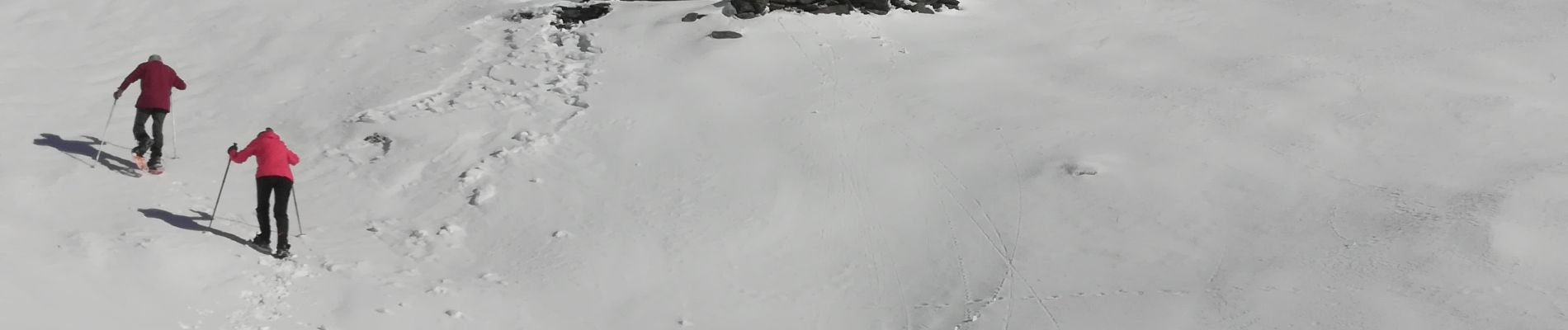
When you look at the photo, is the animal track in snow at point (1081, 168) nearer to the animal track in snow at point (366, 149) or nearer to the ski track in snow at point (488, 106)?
the ski track in snow at point (488, 106)

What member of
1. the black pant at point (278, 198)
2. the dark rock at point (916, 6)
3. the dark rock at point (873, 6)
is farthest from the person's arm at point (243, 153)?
the dark rock at point (916, 6)

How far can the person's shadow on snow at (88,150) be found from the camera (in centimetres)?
1140

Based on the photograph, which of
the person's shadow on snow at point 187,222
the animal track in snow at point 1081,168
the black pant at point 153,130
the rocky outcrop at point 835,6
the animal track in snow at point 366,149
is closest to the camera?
the person's shadow on snow at point 187,222

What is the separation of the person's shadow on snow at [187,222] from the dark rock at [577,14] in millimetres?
7321

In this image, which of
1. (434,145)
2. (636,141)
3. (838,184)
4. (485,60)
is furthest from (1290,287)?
(485,60)

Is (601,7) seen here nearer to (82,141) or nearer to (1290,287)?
(82,141)

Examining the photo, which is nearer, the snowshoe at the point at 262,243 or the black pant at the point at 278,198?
the black pant at the point at 278,198

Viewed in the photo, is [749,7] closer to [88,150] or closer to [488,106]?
[488,106]

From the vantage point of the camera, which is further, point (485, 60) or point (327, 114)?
point (485, 60)

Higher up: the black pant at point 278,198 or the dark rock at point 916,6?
the black pant at point 278,198

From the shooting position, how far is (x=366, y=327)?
28.9ft

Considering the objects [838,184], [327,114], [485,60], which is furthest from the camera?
[485,60]

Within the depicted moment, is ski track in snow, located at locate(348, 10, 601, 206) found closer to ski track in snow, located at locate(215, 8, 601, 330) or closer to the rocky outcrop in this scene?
ski track in snow, located at locate(215, 8, 601, 330)

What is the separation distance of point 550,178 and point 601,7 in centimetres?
603
